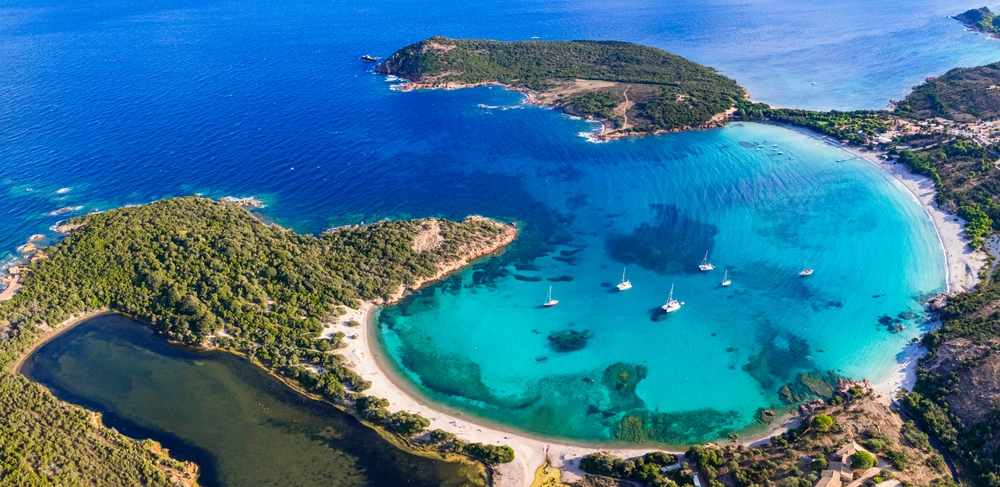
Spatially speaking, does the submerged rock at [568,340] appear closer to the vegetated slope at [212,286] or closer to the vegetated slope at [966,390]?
the vegetated slope at [212,286]

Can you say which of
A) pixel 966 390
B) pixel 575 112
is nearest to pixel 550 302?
pixel 966 390

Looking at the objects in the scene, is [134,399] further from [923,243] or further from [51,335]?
[923,243]

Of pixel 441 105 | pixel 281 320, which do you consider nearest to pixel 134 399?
pixel 281 320

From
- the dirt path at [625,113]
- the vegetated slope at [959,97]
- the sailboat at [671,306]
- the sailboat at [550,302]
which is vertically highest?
the vegetated slope at [959,97]

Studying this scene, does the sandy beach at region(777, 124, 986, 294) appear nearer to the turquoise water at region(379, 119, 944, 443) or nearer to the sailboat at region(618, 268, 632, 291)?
the turquoise water at region(379, 119, 944, 443)

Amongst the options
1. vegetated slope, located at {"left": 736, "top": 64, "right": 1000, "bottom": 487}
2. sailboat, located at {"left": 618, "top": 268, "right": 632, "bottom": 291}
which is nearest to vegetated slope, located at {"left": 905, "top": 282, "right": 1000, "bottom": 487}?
vegetated slope, located at {"left": 736, "top": 64, "right": 1000, "bottom": 487}

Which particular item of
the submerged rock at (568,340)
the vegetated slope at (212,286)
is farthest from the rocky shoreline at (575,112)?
the submerged rock at (568,340)
